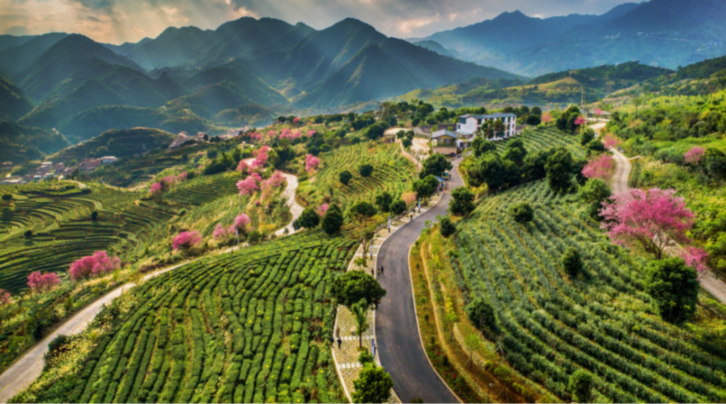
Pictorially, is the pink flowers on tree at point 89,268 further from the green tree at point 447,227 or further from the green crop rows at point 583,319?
the green crop rows at point 583,319

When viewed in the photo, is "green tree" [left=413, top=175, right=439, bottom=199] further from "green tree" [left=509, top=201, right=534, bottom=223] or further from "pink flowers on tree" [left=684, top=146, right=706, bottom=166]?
"pink flowers on tree" [left=684, top=146, right=706, bottom=166]

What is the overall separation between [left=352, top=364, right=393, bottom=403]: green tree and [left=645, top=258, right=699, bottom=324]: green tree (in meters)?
15.6

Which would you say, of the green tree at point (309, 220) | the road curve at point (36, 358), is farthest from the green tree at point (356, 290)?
the green tree at point (309, 220)

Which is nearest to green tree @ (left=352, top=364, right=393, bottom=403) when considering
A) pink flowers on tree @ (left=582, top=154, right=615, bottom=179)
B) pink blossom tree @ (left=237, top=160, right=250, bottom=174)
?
pink flowers on tree @ (left=582, top=154, right=615, bottom=179)

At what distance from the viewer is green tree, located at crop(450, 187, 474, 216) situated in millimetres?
39062

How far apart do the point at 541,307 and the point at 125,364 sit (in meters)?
29.7

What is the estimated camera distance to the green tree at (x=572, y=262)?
2259 cm

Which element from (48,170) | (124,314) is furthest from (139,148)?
(124,314)

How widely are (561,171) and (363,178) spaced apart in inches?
1546

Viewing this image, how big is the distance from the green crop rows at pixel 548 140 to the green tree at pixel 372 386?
1825 inches

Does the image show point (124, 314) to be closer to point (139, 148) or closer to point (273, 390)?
point (273, 390)

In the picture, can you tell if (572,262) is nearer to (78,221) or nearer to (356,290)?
(356,290)

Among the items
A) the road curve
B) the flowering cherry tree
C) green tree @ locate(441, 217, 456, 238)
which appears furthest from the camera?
the flowering cherry tree

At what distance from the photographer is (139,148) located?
168375mm
